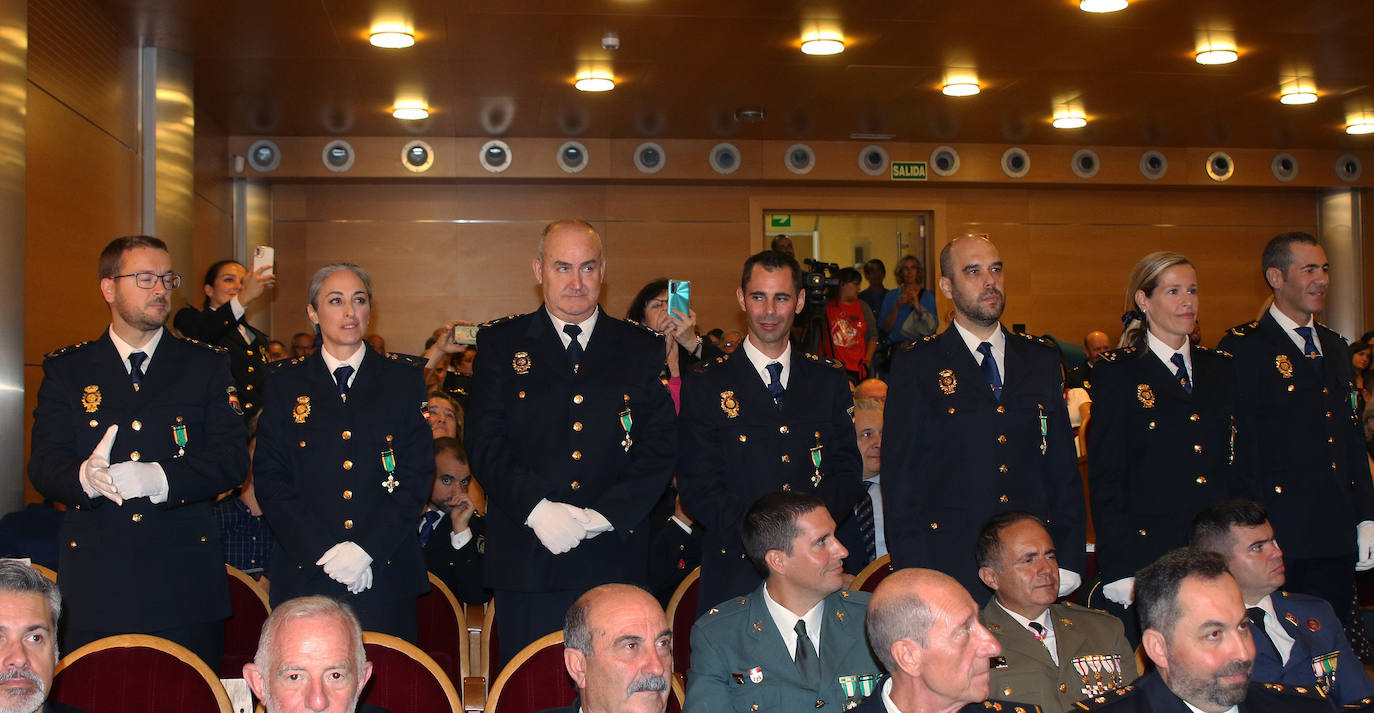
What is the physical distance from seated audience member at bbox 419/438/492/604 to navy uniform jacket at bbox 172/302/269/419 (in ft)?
5.00

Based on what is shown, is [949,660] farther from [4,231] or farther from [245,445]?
[4,231]

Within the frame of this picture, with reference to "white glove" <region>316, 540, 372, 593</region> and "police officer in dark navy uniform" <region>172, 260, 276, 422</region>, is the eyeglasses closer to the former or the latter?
"white glove" <region>316, 540, 372, 593</region>

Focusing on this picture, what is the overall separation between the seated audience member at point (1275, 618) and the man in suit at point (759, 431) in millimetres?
1008

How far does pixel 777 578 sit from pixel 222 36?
6310 mm

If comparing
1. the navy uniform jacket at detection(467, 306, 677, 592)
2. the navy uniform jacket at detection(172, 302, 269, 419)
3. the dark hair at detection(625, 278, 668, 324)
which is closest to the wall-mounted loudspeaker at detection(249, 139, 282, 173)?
the navy uniform jacket at detection(172, 302, 269, 419)

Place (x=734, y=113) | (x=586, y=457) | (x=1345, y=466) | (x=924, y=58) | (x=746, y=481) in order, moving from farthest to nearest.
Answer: (x=734, y=113), (x=924, y=58), (x=1345, y=466), (x=746, y=481), (x=586, y=457)

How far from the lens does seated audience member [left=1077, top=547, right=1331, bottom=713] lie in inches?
92.8

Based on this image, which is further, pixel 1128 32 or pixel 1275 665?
pixel 1128 32

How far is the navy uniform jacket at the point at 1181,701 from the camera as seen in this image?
235 centimetres

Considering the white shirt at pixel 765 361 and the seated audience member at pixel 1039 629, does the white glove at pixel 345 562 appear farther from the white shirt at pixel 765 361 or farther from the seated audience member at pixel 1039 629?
the seated audience member at pixel 1039 629

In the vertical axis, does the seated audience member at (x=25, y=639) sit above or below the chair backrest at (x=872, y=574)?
above

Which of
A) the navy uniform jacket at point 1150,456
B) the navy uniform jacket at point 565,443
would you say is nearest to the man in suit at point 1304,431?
the navy uniform jacket at point 1150,456

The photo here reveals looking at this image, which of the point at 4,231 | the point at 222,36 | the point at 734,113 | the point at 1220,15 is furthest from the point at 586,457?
the point at 734,113

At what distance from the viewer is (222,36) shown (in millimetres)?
7715
